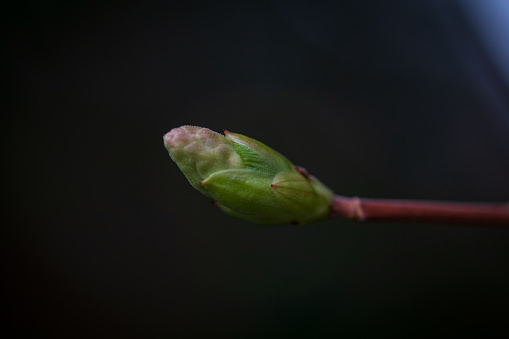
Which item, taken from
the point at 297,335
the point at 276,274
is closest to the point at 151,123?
the point at 276,274

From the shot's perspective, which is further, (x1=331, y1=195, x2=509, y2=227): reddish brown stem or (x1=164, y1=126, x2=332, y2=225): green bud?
(x1=164, y1=126, x2=332, y2=225): green bud

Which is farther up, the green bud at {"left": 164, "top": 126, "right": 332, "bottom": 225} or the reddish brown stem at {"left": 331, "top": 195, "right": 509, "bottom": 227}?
the green bud at {"left": 164, "top": 126, "right": 332, "bottom": 225}

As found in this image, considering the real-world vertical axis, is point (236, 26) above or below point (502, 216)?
above

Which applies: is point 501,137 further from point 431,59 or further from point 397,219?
point 397,219

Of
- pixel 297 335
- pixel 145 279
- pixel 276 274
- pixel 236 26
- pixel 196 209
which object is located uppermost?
pixel 236 26
